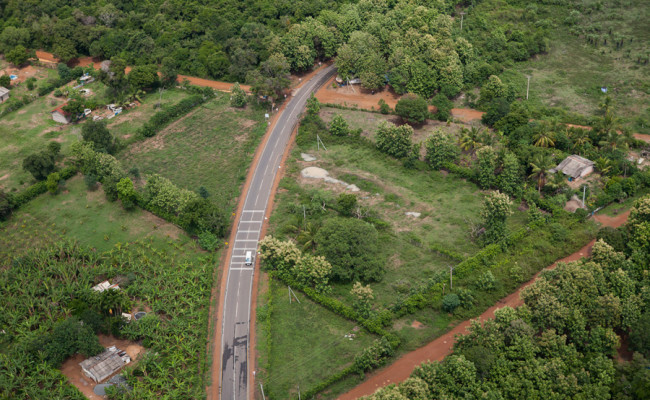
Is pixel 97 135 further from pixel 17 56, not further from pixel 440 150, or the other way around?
pixel 440 150

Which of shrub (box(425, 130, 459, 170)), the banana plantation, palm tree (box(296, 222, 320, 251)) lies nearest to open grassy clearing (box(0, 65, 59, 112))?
the banana plantation

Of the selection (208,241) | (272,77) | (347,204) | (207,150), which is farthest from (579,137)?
(207,150)

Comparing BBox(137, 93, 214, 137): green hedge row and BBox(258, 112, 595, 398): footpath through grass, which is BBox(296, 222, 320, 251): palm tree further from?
BBox(137, 93, 214, 137): green hedge row

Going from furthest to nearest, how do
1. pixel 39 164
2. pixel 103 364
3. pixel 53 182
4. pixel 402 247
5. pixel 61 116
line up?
pixel 61 116 → pixel 39 164 → pixel 53 182 → pixel 402 247 → pixel 103 364

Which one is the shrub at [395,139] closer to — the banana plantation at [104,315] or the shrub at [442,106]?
the shrub at [442,106]

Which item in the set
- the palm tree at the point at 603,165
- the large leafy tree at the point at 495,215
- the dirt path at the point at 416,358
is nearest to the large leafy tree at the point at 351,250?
the dirt path at the point at 416,358

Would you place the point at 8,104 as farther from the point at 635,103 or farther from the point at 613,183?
the point at 635,103
